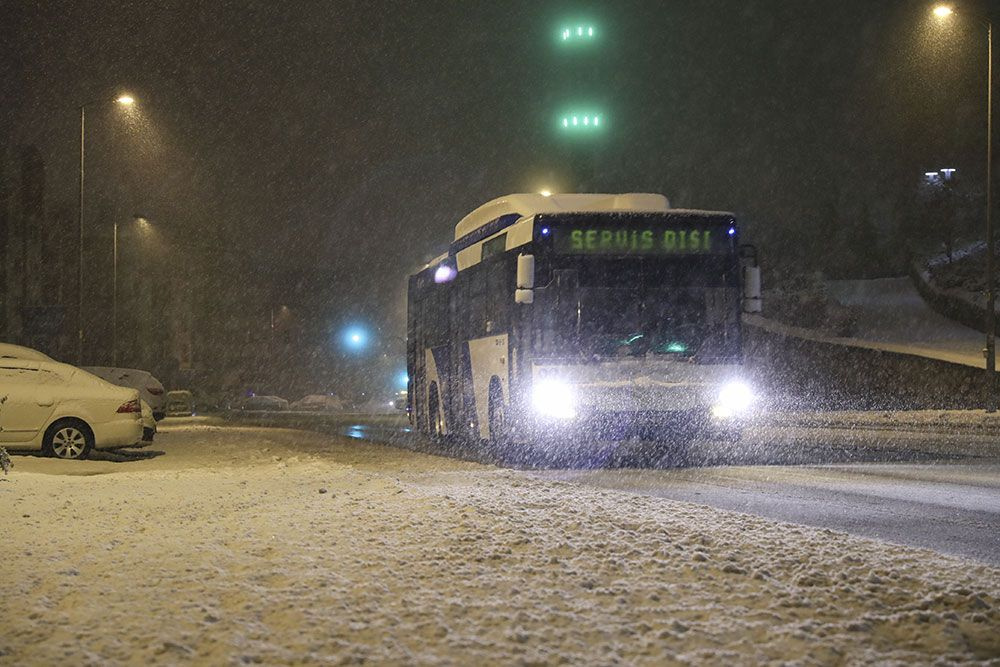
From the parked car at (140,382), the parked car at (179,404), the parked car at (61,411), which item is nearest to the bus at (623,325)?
the parked car at (61,411)

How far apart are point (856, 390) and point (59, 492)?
39.8 m

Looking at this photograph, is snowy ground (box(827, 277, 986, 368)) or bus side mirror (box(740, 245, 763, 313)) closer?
bus side mirror (box(740, 245, 763, 313))

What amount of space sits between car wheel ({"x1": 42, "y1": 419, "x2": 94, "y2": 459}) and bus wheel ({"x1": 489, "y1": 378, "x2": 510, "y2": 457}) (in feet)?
20.5

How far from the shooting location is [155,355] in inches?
2847

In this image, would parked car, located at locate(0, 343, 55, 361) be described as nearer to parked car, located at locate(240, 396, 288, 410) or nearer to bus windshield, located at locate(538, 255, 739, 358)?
bus windshield, located at locate(538, 255, 739, 358)

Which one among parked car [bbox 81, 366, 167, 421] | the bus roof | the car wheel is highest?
the bus roof

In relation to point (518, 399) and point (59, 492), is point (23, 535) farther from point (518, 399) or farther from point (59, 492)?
point (518, 399)

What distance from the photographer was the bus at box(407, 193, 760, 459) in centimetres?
1714

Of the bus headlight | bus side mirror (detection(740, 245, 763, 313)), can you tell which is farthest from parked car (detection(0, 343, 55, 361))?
bus side mirror (detection(740, 245, 763, 313))

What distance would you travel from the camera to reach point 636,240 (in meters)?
17.7

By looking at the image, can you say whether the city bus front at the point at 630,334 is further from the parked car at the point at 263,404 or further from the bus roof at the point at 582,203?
the parked car at the point at 263,404

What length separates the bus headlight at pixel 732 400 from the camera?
685 inches

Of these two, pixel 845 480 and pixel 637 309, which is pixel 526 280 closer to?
pixel 637 309

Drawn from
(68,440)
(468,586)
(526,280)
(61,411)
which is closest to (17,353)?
(61,411)
